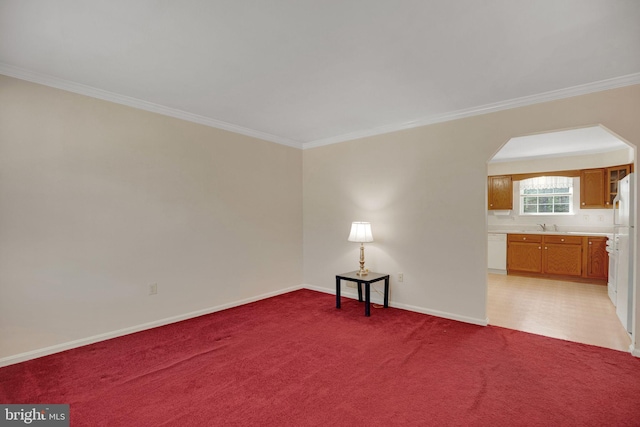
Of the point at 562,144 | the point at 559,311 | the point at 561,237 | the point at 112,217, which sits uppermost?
the point at 562,144

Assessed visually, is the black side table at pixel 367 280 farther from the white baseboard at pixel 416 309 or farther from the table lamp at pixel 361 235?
the white baseboard at pixel 416 309

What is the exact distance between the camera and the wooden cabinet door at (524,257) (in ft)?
19.9

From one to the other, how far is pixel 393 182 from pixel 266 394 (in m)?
3.05

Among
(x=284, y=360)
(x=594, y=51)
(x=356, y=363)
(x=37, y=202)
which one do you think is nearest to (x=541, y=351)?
(x=356, y=363)

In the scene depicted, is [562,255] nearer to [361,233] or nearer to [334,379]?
[361,233]

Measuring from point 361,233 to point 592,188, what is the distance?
501cm

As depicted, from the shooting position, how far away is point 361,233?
418cm

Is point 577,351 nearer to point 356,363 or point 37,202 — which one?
point 356,363

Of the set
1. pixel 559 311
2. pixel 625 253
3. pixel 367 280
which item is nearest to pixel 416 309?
pixel 367 280

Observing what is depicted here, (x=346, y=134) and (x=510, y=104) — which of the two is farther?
(x=346, y=134)

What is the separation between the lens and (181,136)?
3.74 metres

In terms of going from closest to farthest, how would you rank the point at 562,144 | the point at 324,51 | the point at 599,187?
the point at 324,51, the point at 562,144, the point at 599,187

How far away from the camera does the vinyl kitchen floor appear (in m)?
3.24

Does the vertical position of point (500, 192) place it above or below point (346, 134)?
below
